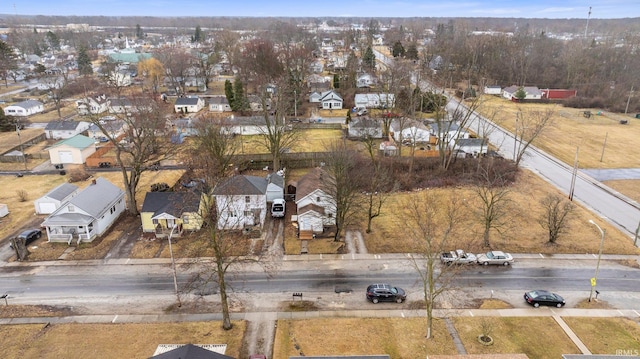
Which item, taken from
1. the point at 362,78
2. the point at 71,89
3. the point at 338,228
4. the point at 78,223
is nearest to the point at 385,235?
the point at 338,228

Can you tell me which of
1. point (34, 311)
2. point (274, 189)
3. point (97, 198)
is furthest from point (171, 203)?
point (34, 311)

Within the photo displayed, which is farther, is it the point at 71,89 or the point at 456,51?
the point at 456,51

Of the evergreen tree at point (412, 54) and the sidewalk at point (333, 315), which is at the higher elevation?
the evergreen tree at point (412, 54)

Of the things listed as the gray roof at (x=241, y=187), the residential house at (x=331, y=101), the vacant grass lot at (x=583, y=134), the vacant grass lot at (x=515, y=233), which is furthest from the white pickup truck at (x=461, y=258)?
the residential house at (x=331, y=101)

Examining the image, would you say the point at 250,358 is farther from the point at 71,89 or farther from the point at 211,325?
the point at 71,89

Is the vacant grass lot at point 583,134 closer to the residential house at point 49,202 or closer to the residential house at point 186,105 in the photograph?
the residential house at point 186,105

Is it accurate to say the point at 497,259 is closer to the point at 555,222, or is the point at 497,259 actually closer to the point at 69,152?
the point at 555,222

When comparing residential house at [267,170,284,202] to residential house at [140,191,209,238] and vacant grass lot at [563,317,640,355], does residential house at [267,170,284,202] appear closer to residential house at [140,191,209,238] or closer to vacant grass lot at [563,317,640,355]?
residential house at [140,191,209,238]
